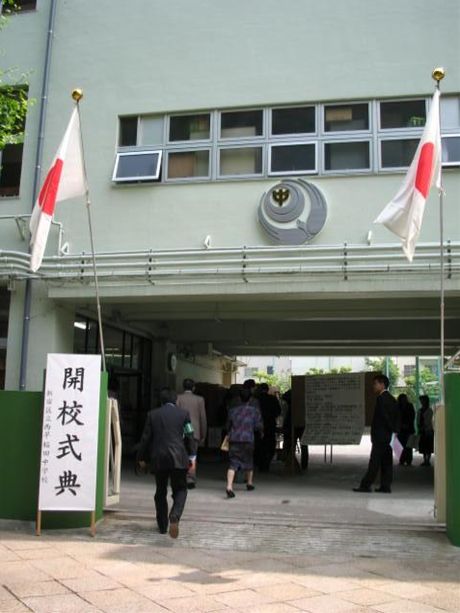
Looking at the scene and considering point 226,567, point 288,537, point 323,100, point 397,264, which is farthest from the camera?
point 323,100

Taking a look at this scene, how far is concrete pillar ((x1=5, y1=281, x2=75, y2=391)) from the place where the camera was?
35.0 ft

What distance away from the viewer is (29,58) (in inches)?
460

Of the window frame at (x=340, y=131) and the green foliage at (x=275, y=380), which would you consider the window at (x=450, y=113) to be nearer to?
the window frame at (x=340, y=131)

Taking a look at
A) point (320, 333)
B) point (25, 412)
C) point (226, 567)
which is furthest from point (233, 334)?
point (226, 567)

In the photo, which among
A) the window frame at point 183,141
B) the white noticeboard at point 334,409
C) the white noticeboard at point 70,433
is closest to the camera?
the white noticeboard at point 70,433

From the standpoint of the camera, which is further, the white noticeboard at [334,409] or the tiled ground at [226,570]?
the white noticeboard at [334,409]

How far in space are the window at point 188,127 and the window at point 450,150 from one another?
12.3 feet

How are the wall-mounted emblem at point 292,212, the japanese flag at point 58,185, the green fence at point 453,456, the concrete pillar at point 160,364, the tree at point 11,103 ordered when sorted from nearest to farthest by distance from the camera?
1. the green fence at point 453,456
2. the japanese flag at point 58,185
3. the tree at point 11,103
4. the wall-mounted emblem at point 292,212
5. the concrete pillar at point 160,364

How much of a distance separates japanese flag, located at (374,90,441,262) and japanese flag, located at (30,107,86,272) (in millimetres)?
4012

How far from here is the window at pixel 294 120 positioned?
34.7 ft

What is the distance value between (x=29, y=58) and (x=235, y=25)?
12.1ft

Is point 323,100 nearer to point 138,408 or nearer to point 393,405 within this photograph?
point 393,405

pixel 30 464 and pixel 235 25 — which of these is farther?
pixel 235 25

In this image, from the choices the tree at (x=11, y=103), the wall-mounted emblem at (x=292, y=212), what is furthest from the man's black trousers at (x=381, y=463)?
the tree at (x=11, y=103)
